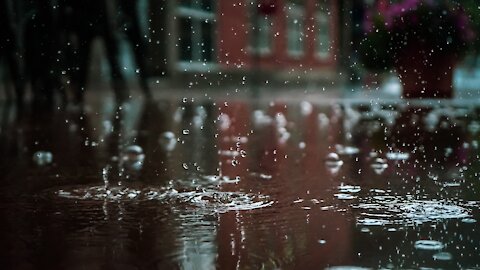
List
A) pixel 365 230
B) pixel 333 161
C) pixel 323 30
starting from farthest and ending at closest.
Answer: pixel 323 30 < pixel 333 161 < pixel 365 230

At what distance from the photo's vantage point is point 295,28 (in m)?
11.7

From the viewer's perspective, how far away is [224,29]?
30.9 ft

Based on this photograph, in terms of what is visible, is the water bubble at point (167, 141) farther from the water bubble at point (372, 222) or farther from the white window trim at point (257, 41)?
the white window trim at point (257, 41)

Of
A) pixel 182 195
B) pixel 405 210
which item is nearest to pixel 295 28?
pixel 182 195

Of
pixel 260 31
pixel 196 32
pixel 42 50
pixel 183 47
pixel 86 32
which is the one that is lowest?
pixel 42 50

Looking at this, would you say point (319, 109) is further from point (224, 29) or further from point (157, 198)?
point (157, 198)

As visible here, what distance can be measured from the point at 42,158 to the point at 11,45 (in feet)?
9.17

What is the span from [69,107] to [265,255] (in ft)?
14.6

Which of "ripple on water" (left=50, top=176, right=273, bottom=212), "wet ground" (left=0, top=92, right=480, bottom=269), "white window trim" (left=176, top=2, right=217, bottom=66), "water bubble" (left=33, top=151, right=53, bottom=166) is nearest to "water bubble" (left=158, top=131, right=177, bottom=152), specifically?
"wet ground" (left=0, top=92, right=480, bottom=269)

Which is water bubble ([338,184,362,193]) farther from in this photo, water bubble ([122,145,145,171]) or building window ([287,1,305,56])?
building window ([287,1,305,56])

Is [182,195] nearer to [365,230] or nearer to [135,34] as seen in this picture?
[365,230]

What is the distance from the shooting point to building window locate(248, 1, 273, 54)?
9672 mm

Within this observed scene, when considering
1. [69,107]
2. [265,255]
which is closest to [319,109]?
[69,107]

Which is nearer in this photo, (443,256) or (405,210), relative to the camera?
(443,256)
